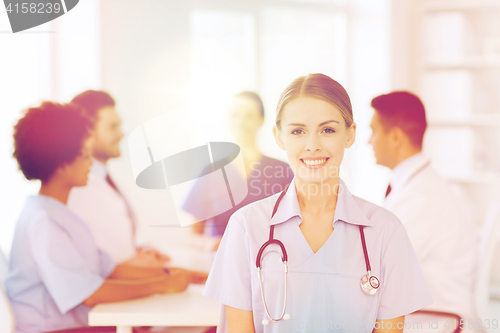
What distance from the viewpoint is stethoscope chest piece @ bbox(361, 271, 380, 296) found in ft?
2.93

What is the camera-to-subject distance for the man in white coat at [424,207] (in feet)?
4.04

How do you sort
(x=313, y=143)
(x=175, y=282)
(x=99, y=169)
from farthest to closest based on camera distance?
(x=99, y=169), (x=175, y=282), (x=313, y=143)

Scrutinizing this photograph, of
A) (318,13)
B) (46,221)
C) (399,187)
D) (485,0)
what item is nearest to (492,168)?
(485,0)

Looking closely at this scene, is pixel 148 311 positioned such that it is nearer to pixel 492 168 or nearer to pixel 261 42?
pixel 261 42

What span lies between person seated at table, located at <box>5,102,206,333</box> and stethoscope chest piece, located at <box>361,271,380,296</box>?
1.67ft

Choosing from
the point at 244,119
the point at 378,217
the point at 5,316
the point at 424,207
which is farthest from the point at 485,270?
the point at 5,316

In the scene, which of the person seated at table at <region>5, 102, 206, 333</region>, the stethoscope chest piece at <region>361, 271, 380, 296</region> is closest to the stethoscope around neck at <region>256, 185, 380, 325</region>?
the stethoscope chest piece at <region>361, 271, 380, 296</region>

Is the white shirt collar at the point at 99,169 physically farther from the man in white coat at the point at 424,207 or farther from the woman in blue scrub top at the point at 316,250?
the man in white coat at the point at 424,207

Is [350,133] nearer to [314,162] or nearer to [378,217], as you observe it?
[314,162]

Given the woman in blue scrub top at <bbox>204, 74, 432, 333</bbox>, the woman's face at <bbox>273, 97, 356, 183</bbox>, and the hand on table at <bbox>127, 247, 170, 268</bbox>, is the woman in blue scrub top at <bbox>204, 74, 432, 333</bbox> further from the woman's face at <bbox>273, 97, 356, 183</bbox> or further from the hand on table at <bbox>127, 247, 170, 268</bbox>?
the hand on table at <bbox>127, 247, 170, 268</bbox>

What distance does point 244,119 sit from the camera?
4.07 feet

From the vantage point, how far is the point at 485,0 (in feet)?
7.28

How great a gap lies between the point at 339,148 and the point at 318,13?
61cm

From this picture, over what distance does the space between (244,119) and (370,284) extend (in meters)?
0.57
